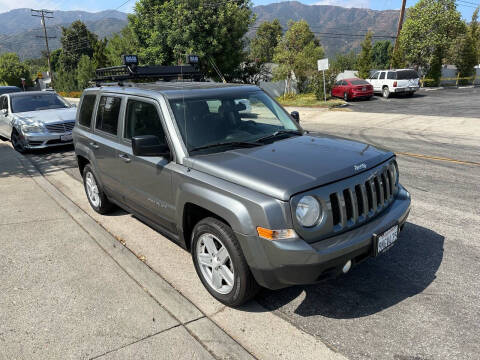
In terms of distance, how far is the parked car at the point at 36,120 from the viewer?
1051cm

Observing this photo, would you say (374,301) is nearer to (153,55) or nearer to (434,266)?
(434,266)

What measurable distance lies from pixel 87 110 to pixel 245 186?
11.8ft

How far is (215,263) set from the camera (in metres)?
3.32

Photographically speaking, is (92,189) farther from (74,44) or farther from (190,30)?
(74,44)

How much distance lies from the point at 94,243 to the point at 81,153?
5.23 ft

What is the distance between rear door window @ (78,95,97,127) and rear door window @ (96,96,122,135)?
31 cm

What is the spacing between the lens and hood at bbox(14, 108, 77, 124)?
10657 millimetres

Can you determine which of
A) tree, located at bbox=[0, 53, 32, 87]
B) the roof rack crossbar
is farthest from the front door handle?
tree, located at bbox=[0, 53, 32, 87]

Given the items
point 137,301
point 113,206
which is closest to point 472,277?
point 137,301

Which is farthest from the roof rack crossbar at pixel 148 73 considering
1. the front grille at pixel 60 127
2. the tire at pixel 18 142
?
the tire at pixel 18 142

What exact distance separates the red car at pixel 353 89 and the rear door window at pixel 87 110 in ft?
72.7

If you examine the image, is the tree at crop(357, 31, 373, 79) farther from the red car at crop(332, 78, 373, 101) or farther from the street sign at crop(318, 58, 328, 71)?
the street sign at crop(318, 58, 328, 71)

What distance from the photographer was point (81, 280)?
392cm

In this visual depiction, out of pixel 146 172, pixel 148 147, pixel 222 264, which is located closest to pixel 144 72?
pixel 146 172
